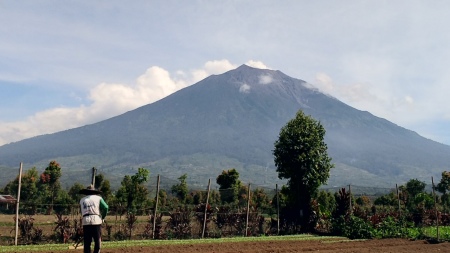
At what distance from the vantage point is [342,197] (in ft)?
84.5

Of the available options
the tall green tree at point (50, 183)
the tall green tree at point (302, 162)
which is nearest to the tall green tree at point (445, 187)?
the tall green tree at point (302, 162)

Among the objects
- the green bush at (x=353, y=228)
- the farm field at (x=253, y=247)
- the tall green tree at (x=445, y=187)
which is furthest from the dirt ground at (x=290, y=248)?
the tall green tree at (x=445, y=187)

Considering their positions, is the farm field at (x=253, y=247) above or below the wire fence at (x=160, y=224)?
below

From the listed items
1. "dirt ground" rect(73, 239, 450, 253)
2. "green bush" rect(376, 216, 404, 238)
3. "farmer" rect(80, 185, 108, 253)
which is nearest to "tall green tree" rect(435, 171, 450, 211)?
"green bush" rect(376, 216, 404, 238)

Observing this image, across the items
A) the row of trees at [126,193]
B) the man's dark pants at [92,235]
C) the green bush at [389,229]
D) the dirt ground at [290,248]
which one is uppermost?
the row of trees at [126,193]

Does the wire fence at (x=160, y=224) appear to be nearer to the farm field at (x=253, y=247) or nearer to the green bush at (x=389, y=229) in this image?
the green bush at (x=389, y=229)

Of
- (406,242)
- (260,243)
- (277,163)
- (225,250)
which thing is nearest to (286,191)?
(277,163)

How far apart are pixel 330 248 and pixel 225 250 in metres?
3.98

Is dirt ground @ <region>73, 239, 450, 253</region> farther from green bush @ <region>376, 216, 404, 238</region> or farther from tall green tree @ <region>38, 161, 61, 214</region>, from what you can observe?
tall green tree @ <region>38, 161, 61, 214</region>

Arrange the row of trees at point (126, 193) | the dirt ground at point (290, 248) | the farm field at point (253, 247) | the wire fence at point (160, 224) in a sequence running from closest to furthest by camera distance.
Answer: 1. the farm field at point (253, 247)
2. the dirt ground at point (290, 248)
3. the wire fence at point (160, 224)
4. the row of trees at point (126, 193)

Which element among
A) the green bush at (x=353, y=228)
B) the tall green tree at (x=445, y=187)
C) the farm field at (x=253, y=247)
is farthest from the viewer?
the tall green tree at (x=445, y=187)

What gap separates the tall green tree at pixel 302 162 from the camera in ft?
86.2

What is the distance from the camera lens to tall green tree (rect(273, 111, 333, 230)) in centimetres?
2627

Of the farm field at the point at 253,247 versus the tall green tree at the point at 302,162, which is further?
the tall green tree at the point at 302,162
